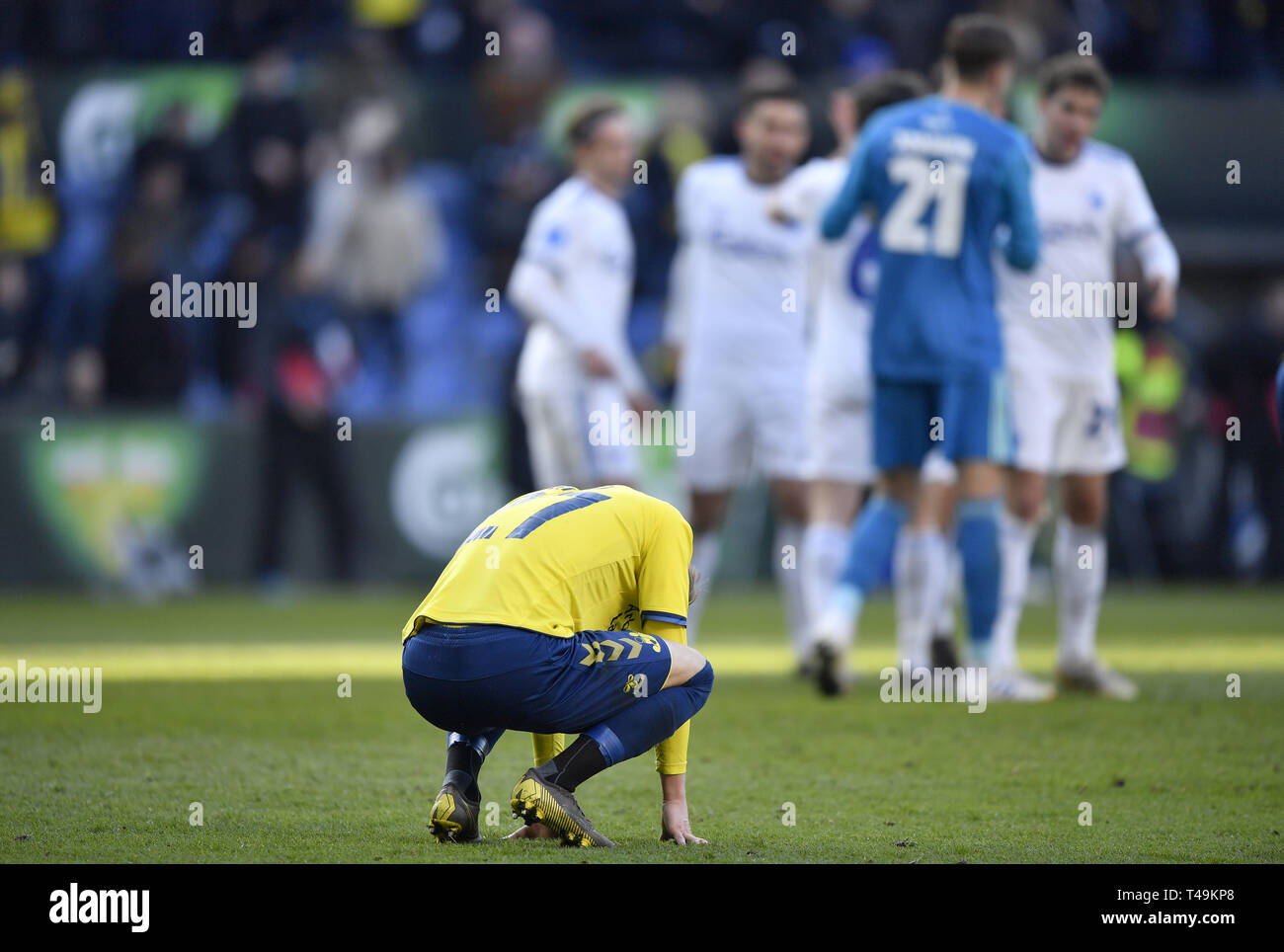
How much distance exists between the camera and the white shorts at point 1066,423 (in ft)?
26.9

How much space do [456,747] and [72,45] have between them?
560 inches

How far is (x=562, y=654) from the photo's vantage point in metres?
4.50

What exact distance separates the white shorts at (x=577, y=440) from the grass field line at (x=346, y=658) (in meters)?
1.15

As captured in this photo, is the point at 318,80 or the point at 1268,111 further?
the point at 1268,111

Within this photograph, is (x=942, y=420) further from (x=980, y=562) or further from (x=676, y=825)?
(x=676, y=825)

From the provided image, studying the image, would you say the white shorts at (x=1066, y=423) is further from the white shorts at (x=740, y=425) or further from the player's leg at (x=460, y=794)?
the player's leg at (x=460, y=794)

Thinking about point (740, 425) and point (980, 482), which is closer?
point (980, 482)

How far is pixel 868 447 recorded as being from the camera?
28.3 ft

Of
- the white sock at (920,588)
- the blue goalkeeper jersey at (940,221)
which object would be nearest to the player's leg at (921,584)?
the white sock at (920,588)

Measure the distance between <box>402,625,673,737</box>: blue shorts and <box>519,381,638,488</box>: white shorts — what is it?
14.1ft

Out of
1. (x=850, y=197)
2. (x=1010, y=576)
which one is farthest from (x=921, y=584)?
(x=850, y=197)

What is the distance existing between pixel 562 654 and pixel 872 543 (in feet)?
10.4
